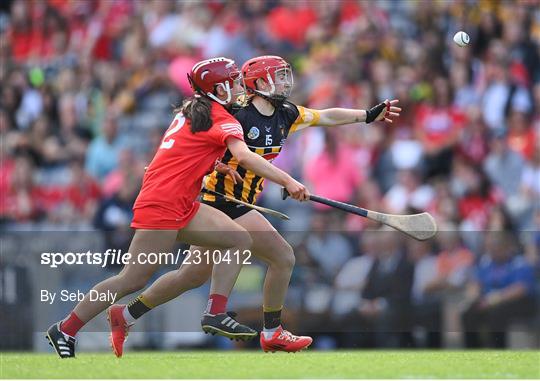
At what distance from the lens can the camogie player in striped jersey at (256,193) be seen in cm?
988

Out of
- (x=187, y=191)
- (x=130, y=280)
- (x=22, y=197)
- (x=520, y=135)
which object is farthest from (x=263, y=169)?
(x=22, y=197)

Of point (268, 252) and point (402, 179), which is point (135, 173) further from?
point (268, 252)

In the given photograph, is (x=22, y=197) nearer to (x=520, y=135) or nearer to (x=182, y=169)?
(x=520, y=135)

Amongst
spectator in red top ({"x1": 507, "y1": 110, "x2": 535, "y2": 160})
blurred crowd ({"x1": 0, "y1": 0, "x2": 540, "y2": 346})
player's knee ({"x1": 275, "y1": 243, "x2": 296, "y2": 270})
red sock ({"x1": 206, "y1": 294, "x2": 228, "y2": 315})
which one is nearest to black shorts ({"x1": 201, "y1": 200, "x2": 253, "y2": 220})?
player's knee ({"x1": 275, "y1": 243, "x2": 296, "y2": 270})

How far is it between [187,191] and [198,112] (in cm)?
55

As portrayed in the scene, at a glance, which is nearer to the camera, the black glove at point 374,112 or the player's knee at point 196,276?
the player's knee at point 196,276

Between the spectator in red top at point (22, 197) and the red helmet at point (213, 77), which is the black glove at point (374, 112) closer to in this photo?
the red helmet at point (213, 77)

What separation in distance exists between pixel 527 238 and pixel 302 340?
3.14 meters

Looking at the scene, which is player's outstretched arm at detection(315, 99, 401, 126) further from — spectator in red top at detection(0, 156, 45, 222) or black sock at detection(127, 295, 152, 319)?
spectator in red top at detection(0, 156, 45, 222)

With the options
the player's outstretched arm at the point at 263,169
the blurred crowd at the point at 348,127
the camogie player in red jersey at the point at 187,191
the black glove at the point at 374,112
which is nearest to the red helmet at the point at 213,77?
the camogie player in red jersey at the point at 187,191

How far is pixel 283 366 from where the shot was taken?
357 inches

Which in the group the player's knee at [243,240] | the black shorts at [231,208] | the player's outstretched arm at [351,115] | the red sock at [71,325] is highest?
the player's outstretched arm at [351,115]

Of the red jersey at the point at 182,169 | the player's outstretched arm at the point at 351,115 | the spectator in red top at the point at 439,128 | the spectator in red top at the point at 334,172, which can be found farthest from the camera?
the spectator in red top at the point at 334,172

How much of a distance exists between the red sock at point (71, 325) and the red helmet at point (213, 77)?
1817mm
